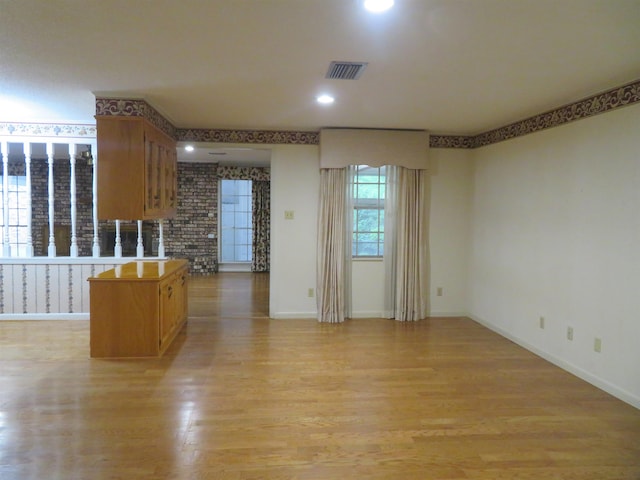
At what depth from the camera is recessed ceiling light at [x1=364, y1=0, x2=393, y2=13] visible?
2.08 metres

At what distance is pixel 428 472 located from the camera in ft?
7.58

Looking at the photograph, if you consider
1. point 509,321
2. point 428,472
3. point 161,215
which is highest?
point 161,215

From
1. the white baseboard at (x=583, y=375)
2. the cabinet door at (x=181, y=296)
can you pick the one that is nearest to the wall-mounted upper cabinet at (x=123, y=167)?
the cabinet door at (x=181, y=296)

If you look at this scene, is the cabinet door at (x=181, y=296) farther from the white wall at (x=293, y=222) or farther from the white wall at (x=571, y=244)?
the white wall at (x=571, y=244)

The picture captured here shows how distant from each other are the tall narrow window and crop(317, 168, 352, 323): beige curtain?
4.78 metres

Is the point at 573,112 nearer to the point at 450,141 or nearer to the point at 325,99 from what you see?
the point at 450,141

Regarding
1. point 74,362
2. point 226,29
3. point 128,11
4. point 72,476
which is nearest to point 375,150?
point 226,29

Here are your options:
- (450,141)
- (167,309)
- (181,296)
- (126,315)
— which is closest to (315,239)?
(181,296)

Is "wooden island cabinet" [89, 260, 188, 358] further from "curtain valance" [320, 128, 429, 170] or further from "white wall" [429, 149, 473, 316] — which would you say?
"white wall" [429, 149, 473, 316]

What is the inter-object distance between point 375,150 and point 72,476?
14.3 feet

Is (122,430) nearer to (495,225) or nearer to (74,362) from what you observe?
(74,362)

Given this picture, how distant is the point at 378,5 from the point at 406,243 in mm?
3680

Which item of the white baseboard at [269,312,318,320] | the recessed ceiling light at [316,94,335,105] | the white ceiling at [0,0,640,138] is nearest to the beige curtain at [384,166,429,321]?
the white baseboard at [269,312,318,320]

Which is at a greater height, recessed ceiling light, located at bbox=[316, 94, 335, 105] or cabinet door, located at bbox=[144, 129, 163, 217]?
recessed ceiling light, located at bbox=[316, 94, 335, 105]
